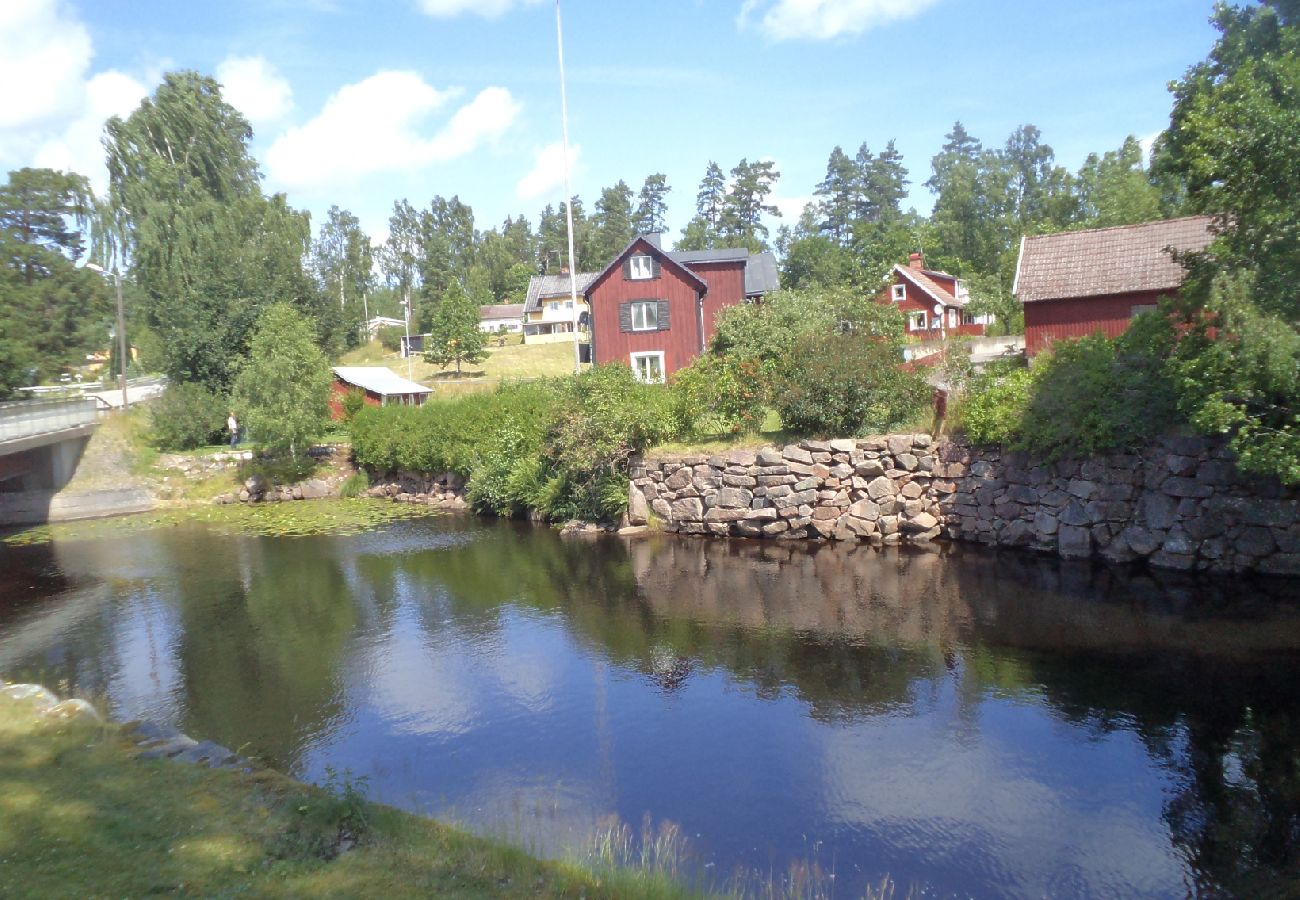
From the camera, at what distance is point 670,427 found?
2322 cm

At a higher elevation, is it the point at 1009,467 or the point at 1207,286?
the point at 1207,286

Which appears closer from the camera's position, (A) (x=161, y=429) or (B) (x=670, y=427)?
(B) (x=670, y=427)

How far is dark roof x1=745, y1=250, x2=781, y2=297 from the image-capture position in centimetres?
4735

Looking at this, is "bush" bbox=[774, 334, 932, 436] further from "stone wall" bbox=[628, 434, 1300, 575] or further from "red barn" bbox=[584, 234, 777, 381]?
"red barn" bbox=[584, 234, 777, 381]

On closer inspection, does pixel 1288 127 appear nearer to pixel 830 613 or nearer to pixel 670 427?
pixel 830 613

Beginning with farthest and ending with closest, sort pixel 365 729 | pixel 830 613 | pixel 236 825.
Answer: pixel 830 613
pixel 365 729
pixel 236 825

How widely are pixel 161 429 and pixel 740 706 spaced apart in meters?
31.4

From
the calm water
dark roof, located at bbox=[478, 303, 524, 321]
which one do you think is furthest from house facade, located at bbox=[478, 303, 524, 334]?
the calm water

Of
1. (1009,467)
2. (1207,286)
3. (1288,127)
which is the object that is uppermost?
(1288,127)

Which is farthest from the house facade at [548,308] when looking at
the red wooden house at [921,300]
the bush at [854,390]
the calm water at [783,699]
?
the calm water at [783,699]

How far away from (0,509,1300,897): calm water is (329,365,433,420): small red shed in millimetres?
20195

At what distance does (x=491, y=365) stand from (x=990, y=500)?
45161mm

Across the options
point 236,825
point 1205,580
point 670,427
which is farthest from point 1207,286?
point 236,825

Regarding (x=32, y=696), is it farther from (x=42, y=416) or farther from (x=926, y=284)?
(x=926, y=284)
